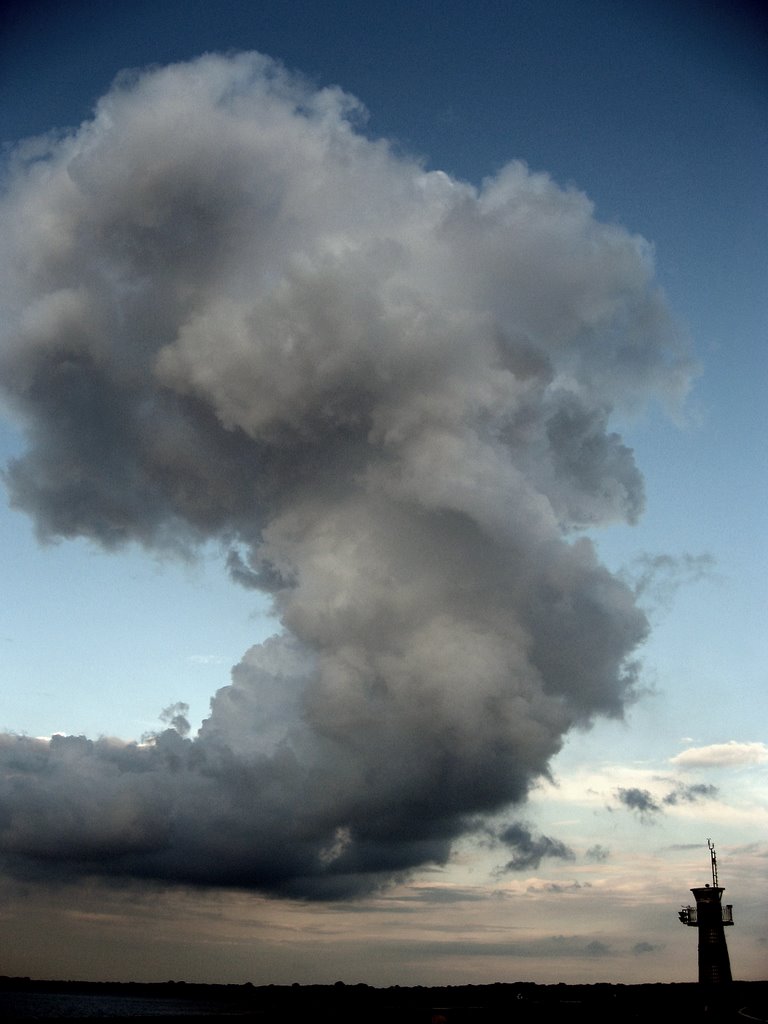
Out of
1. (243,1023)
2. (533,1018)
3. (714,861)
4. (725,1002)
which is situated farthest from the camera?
(243,1023)

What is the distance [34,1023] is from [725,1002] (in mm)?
81181

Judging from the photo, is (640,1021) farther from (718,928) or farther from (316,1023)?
(316,1023)

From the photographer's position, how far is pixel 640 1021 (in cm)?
9931

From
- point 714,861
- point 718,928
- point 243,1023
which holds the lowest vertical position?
Answer: point 243,1023

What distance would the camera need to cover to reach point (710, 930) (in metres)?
102

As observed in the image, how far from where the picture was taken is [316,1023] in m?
112

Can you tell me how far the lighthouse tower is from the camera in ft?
328

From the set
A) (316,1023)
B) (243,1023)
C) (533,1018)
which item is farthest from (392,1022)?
(243,1023)

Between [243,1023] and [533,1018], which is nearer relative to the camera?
[533,1018]

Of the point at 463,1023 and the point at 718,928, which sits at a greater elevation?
the point at 718,928

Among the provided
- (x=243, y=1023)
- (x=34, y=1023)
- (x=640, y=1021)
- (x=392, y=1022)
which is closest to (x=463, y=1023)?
(x=392, y=1022)

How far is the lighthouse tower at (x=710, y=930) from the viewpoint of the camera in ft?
328

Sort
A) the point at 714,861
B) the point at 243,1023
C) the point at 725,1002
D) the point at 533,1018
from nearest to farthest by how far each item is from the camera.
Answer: the point at 725,1002 → the point at 714,861 → the point at 533,1018 → the point at 243,1023

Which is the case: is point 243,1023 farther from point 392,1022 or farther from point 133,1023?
point 392,1022
